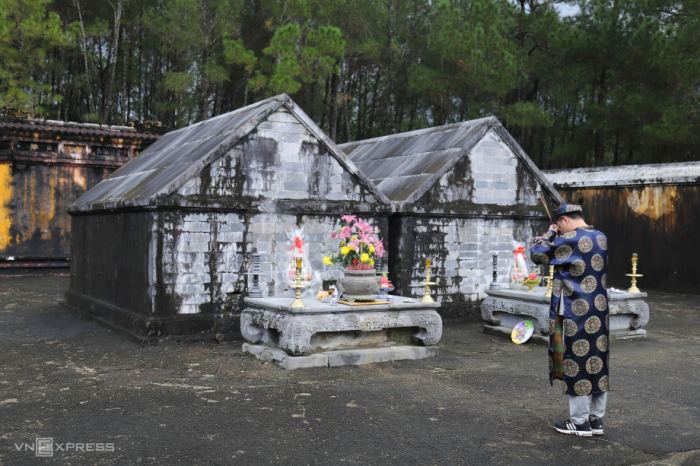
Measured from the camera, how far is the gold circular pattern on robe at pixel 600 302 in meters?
6.34

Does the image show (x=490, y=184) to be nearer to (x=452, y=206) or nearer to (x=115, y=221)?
(x=452, y=206)

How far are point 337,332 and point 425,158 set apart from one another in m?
6.20

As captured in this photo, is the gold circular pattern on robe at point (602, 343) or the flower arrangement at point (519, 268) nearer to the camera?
the gold circular pattern on robe at point (602, 343)

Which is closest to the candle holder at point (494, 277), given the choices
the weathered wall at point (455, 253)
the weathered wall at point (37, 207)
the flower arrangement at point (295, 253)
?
the weathered wall at point (455, 253)

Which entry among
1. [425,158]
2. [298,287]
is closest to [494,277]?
[425,158]

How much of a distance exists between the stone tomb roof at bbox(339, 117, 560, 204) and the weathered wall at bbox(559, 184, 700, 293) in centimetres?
711

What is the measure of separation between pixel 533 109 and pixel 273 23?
11.8 m

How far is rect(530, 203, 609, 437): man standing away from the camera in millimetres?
6219

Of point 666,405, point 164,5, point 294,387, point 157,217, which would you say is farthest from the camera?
point 164,5

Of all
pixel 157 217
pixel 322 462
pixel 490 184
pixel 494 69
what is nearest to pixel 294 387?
pixel 322 462

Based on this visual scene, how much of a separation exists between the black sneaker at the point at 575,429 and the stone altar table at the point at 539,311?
4.93 m

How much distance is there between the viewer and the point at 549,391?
7.97m

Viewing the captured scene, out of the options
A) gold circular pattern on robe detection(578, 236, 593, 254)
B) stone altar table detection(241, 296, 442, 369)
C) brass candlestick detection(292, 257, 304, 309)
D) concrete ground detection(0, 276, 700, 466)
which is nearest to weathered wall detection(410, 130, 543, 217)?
concrete ground detection(0, 276, 700, 466)

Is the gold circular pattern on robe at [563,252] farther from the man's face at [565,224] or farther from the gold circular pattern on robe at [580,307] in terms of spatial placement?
the gold circular pattern on robe at [580,307]
